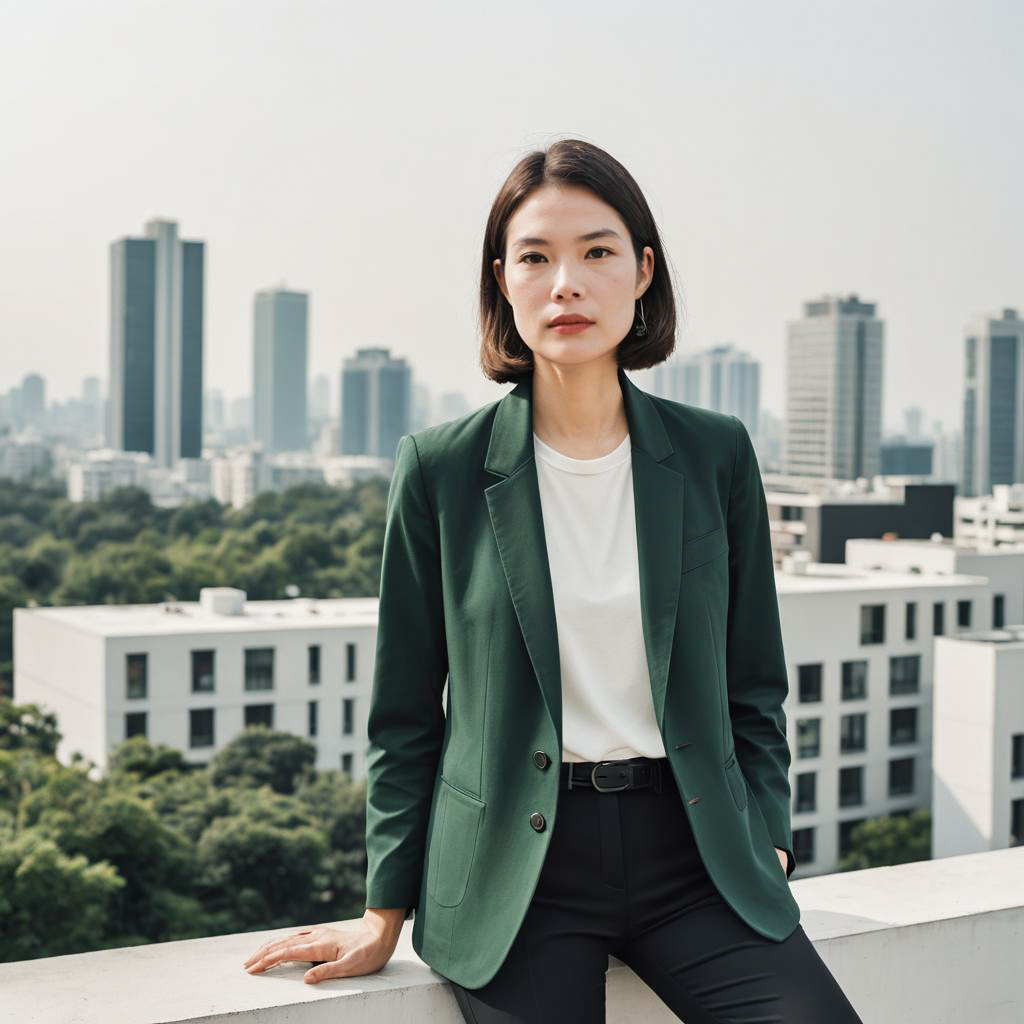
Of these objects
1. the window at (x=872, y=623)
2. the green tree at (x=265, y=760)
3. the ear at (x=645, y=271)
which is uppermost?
the ear at (x=645, y=271)

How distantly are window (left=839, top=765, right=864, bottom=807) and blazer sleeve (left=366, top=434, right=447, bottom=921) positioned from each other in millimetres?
16457

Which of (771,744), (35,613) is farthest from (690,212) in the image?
(771,744)

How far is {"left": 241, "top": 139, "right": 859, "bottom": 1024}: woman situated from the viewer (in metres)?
1.21

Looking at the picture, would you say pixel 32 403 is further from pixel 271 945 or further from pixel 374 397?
pixel 271 945

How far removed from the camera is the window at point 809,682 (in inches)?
655

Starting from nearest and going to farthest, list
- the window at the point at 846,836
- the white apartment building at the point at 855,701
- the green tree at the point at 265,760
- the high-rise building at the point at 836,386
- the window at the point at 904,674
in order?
the green tree at the point at 265,760 → the white apartment building at the point at 855,701 → the window at the point at 846,836 → the window at the point at 904,674 → the high-rise building at the point at 836,386

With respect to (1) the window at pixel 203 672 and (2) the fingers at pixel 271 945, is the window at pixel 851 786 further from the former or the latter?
(2) the fingers at pixel 271 945

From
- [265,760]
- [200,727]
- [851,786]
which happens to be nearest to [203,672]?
[200,727]

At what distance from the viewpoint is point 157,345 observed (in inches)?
2174

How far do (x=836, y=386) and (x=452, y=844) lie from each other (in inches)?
2213

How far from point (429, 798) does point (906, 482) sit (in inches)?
1095

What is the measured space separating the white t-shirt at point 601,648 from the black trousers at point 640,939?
1.6 inches

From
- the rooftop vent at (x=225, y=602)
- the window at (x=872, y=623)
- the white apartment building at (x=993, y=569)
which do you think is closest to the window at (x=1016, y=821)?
the window at (x=872, y=623)

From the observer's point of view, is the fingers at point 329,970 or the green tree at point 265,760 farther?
the green tree at point 265,760
